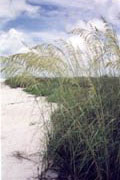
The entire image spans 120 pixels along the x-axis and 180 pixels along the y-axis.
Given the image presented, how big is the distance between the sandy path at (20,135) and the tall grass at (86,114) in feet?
0.75

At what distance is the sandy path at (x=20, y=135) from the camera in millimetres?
3396

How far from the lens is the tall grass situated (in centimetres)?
292

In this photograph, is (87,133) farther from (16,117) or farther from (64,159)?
(16,117)

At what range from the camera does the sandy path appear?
3.40 metres

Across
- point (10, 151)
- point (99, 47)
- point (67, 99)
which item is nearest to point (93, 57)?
point (99, 47)

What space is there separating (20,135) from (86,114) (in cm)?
161

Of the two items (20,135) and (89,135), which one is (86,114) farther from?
(20,135)

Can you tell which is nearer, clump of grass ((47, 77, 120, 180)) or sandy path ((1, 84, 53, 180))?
clump of grass ((47, 77, 120, 180))

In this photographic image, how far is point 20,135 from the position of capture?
14.8 feet

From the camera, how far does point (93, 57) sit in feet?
10.4

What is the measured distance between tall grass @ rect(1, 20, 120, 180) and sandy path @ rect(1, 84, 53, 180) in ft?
0.75

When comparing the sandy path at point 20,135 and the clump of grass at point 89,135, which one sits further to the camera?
the sandy path at point 20,135

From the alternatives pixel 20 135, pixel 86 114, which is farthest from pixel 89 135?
pixel 20 135

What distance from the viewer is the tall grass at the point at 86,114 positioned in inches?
115
